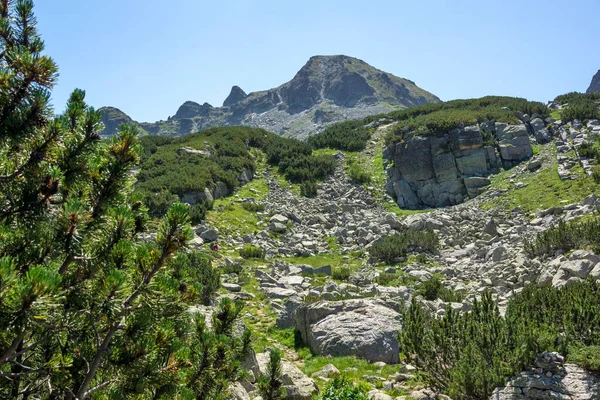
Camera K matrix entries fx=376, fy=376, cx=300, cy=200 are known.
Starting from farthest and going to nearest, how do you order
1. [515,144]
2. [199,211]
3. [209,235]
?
[515,144] → [199,211] → [209,235]

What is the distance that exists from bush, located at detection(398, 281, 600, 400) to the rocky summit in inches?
3397

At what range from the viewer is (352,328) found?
9.91m

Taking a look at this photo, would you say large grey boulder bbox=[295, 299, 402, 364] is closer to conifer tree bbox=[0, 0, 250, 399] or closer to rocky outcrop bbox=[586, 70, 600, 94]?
conifer tree bbox=[0, 0, 250, 399]

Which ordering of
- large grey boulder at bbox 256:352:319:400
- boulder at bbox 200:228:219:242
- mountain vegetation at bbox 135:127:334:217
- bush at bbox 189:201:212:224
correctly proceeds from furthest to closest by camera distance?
mountain vegetation at bbox 135:127:334:217 < bush at bbox 189:201:212:224 < boulder at bbox 200:228:219:242 < large grey boulder at bbox 256:352:319:400

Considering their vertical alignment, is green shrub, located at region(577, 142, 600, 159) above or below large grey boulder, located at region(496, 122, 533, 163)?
below

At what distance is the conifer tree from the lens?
2.41 m

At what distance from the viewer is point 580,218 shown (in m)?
15.9

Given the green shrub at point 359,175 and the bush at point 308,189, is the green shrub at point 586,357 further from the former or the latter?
the green shrub at point 359,175

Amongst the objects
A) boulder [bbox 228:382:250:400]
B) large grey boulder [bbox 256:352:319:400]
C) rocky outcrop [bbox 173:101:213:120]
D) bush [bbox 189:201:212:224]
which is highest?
rocky outcrop [bbox 173:101:213:120]

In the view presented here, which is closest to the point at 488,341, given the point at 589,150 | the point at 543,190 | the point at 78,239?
the point at 78,239

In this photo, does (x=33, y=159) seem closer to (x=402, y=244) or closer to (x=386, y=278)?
(x=386, y=278)

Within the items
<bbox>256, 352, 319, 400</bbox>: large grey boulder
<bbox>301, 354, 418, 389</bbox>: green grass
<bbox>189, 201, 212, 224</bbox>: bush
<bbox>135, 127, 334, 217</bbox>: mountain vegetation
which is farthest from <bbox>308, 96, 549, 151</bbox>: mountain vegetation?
<bbox>256, 352, 319, 400</bbox>: large grey boulder

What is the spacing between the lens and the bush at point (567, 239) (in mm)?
12904

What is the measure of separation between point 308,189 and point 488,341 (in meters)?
23.0
